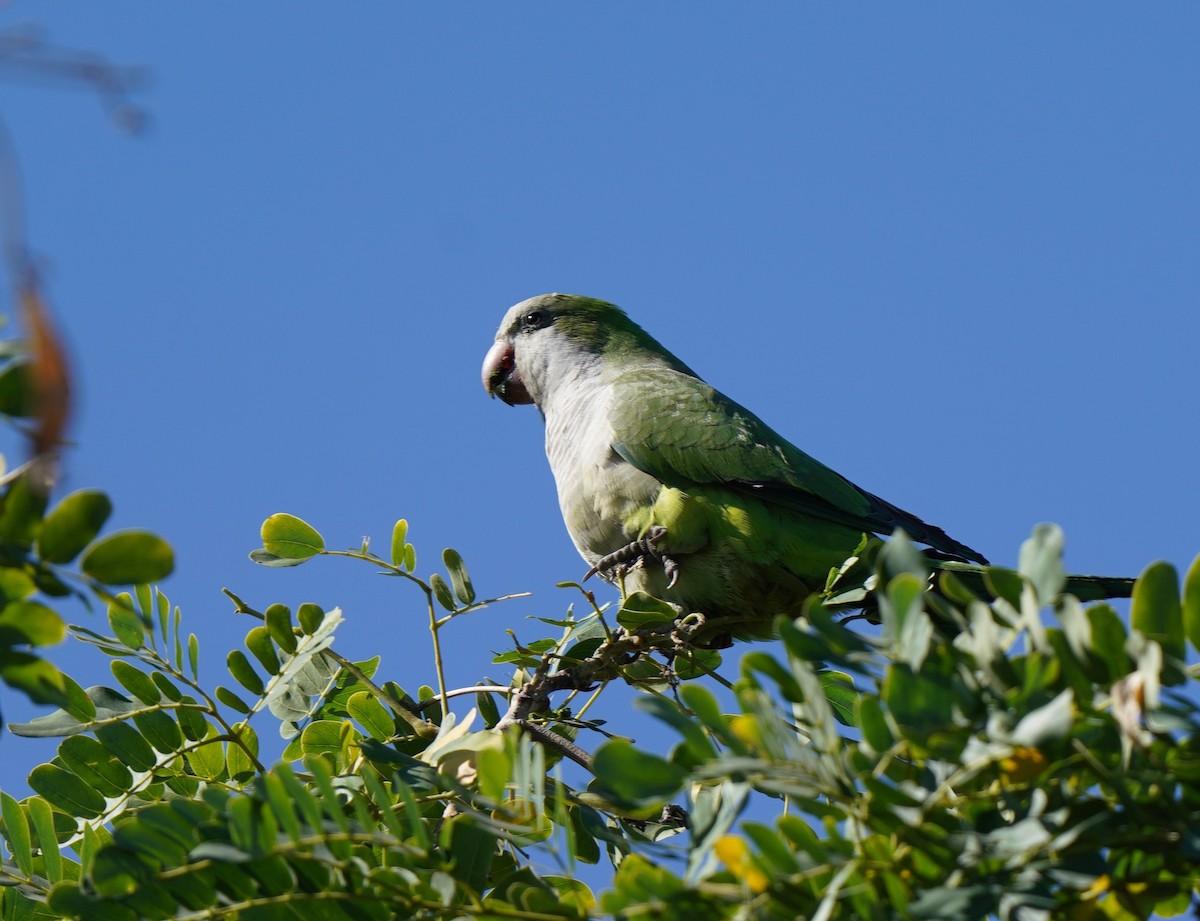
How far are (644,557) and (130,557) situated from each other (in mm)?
2762

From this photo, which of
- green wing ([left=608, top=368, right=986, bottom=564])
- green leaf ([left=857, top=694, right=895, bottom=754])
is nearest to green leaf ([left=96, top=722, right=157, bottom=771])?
green leaf ([left=857, top=694, right=895, bottom=754])

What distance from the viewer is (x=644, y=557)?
4078 millimetres

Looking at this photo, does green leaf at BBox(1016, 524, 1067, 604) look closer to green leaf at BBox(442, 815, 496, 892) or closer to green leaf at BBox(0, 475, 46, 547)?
green leaf at BBox(442, 815, 496, 892)

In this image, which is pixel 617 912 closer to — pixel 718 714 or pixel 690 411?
pixel 718 714

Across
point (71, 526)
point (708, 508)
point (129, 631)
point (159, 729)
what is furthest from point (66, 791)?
point (708, 508)

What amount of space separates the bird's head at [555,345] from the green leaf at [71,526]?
12.5 ft

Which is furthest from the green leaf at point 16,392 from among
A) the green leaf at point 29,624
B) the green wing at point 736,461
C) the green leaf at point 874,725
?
the green wing at point 736,461

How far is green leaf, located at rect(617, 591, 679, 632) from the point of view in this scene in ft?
9.21

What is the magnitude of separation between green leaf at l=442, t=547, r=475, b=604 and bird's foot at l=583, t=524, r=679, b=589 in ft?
3.66

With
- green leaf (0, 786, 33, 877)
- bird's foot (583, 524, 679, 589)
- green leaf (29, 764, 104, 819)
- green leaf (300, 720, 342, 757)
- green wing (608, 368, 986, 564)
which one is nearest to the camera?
green leaf (0, 786, 33, 877)

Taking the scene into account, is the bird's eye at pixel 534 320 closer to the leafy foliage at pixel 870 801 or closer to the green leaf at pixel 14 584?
the leafy foliage at pixel 870 801

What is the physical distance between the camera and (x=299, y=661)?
7.97 ft

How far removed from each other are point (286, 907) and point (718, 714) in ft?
2.04

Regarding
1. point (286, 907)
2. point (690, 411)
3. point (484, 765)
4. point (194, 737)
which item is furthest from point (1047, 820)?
point (690, 411)
